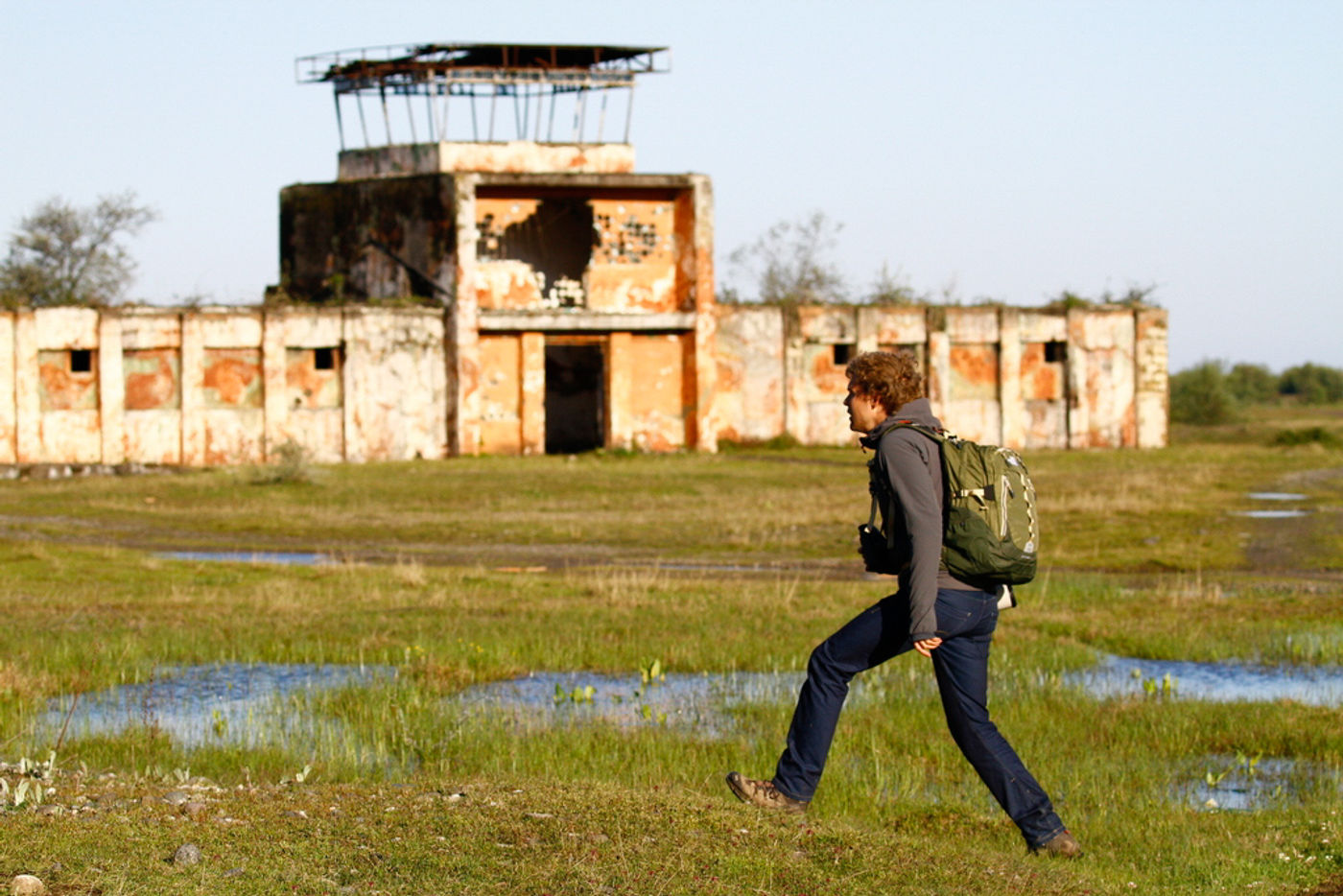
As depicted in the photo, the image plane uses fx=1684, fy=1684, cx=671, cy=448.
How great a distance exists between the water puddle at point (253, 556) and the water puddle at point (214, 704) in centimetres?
629

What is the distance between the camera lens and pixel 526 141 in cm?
3634

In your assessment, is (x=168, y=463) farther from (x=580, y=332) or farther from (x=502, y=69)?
(x=502, y=69)

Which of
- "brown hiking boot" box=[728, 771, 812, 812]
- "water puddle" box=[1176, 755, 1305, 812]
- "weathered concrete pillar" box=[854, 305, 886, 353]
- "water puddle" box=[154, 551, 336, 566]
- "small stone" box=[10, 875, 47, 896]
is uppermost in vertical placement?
"weathered concrete pillar" box=[854, 305, 886, 353]

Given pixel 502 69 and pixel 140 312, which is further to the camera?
pixel 502 69

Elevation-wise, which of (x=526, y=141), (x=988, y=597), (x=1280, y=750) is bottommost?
(x=1280, y=750)

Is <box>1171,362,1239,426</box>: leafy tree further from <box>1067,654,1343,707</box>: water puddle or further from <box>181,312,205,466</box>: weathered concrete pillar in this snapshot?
<box>1067,654,1343,707</box>: water puddle

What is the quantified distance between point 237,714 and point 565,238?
90.9 feet

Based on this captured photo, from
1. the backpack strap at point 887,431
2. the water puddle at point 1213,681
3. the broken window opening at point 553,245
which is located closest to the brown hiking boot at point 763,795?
the backpack strap at point 887,431

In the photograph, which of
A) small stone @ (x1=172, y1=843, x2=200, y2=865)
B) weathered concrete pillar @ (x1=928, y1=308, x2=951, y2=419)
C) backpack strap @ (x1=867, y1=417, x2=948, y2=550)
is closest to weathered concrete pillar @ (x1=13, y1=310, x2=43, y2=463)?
weathered concrete pillar @ (x1=928, y1=308, x2=951, y2=419)

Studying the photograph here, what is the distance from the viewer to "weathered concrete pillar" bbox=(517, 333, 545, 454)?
3466 centimetres

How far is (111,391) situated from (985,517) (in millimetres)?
28029

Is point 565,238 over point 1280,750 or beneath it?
over

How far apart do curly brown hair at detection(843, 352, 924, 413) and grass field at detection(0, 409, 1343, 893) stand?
1689mm

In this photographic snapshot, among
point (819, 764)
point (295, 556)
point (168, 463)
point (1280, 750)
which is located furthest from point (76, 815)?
point (168, 463)
